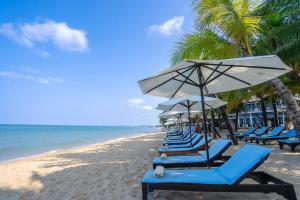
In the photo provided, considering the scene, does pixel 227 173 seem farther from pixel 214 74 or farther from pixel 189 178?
pixel 214 74

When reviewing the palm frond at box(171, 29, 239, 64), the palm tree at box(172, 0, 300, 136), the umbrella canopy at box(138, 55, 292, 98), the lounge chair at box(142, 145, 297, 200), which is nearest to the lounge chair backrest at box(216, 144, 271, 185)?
the lounge chair at box(142, 145, 297, 200)

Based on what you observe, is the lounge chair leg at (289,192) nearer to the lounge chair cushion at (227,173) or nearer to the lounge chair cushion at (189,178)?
the lounge chair cushion at (227,173)

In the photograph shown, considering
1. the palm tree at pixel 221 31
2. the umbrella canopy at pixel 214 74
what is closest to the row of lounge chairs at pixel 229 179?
the umbrella canopy at pixel 214 74

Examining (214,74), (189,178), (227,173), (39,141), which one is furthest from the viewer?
(39,141)

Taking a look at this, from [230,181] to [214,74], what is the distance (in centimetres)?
239

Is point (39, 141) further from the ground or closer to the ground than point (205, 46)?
closer to the ground

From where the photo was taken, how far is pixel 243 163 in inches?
141

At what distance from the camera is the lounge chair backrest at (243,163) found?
331cm

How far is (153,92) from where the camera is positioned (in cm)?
538

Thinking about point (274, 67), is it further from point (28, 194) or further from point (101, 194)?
point (28, 194)

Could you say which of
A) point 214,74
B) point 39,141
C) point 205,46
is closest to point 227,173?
point 214,74

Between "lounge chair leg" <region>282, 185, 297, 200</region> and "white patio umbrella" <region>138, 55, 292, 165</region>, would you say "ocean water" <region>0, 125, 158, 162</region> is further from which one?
"lounge chair leg" <region>282, 185, 297, 200</region>

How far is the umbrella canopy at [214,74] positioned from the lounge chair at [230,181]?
1.43m

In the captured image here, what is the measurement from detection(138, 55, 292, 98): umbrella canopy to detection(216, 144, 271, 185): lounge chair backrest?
55.4 inches
